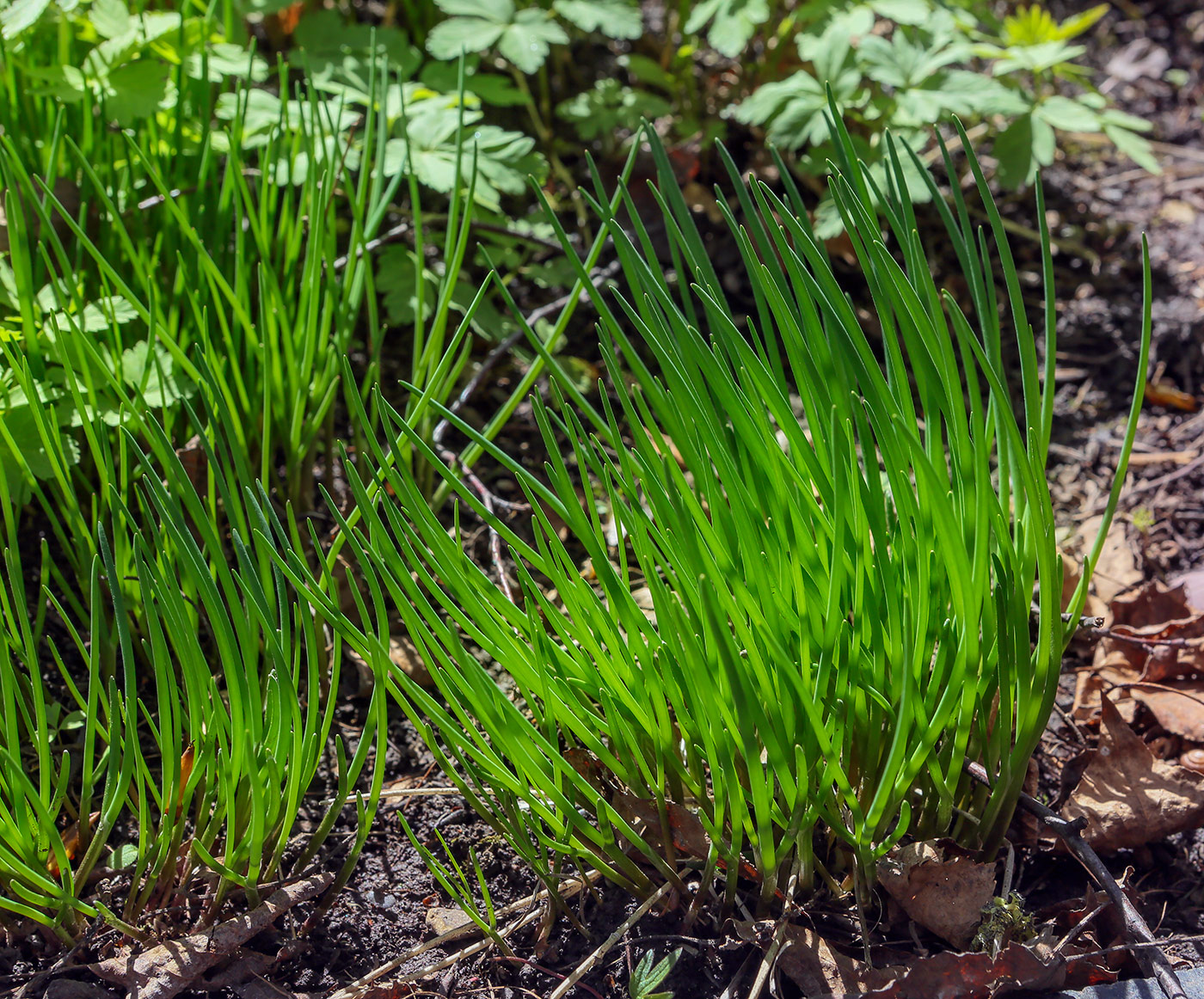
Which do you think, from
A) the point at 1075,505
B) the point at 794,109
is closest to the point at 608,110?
the point at 794,109

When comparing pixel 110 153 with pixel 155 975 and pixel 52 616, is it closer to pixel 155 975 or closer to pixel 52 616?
pixel 52 616

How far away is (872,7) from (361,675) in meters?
1.57

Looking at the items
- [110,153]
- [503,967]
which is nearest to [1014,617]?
[503,967]

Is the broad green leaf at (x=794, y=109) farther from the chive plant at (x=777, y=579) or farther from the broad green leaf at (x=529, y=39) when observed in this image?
the chive plant at (x=777, y=579)

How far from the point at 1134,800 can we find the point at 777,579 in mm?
593

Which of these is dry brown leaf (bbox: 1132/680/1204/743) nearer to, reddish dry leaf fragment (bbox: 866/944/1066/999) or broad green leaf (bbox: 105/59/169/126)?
reddish dry leaf fragment (bbox: 866/944/1066/999)

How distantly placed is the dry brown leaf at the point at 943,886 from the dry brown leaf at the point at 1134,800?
0.21m

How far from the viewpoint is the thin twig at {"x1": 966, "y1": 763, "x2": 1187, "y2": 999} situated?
0.94m

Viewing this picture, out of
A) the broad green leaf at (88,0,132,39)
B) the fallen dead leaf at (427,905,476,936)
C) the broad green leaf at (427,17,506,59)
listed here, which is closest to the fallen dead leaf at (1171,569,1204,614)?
the fallen dead leaf at (427,905,476,936)

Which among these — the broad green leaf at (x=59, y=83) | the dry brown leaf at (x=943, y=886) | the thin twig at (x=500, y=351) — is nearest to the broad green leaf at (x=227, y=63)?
the broad green leaf at (x=59, y=83)

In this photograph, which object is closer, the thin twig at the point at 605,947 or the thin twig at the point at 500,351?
the thin twig at the point at 605,947

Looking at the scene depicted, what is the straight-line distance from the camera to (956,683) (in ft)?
2.84

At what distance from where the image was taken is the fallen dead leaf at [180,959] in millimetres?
954

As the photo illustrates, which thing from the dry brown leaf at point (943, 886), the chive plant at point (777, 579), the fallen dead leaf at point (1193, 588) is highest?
the chive plant at point (777, 579)
